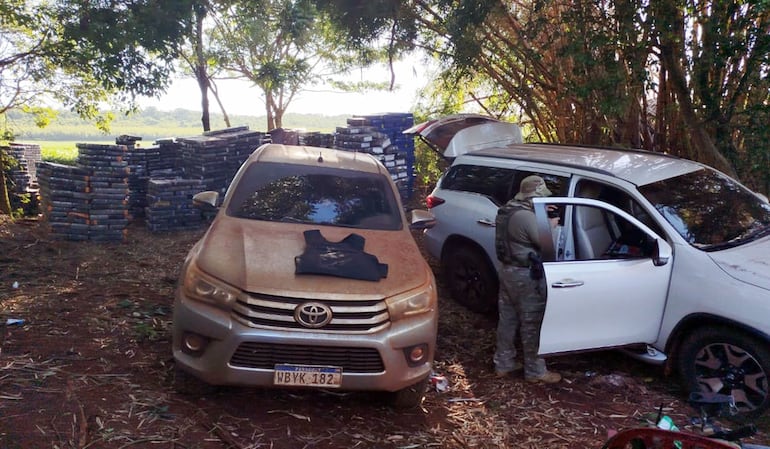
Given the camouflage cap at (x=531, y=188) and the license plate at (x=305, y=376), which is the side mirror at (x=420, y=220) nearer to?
the camouflage cap at (x=531, y=188)

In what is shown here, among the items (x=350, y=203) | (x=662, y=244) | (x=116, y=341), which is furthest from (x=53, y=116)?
(x=662, y=244)

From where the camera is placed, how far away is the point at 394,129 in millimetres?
13000

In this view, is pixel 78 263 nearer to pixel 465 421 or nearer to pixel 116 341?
pixel 116 341

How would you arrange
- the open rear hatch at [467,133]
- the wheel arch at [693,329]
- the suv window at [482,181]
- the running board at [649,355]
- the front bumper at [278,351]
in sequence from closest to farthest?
the front bumper at [278,351] < the wheel arch at [693,329] < the running board at [649,355] < the suv window at [482,181] < the open rear hatch at [467,133]

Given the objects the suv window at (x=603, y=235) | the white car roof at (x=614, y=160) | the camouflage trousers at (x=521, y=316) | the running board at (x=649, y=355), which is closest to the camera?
the running board at (x=649, y=355)

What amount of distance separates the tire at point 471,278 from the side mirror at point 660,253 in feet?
6.35

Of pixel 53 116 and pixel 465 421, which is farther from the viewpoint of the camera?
pixel 53 116

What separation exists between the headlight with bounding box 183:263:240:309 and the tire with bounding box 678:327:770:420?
138 inches

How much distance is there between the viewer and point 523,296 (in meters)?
5.14

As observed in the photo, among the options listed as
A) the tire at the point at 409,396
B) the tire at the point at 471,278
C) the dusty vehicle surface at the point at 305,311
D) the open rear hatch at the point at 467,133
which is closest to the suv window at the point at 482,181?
the tire at the point at 471,278

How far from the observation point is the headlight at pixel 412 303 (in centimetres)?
413

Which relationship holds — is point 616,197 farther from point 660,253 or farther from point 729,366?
point 729,366

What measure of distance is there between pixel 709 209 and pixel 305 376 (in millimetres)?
3774

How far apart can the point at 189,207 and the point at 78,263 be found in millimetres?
2515
